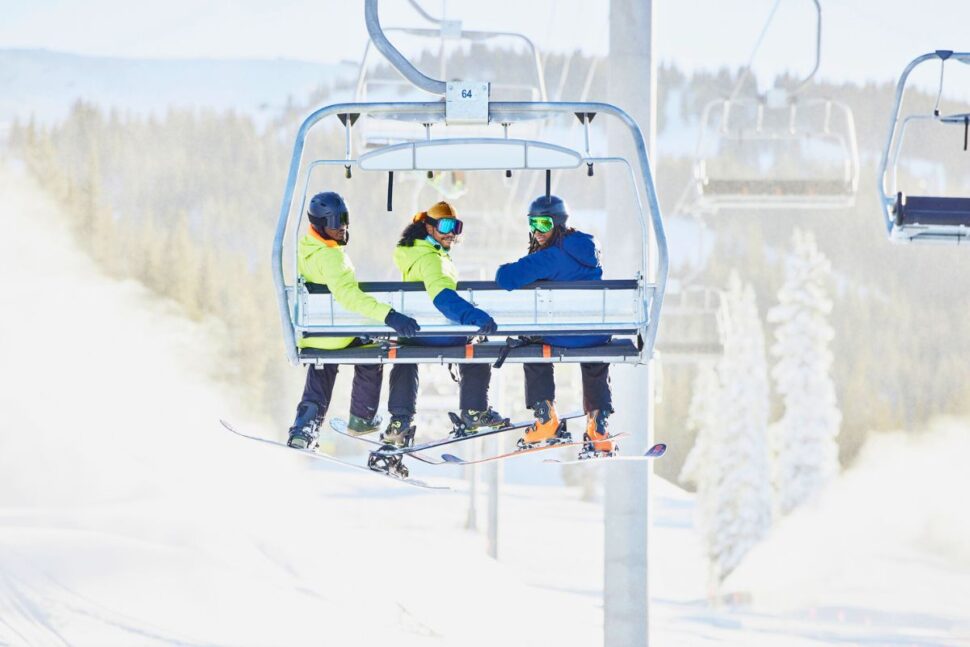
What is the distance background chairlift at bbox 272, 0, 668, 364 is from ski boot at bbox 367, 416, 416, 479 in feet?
2.34

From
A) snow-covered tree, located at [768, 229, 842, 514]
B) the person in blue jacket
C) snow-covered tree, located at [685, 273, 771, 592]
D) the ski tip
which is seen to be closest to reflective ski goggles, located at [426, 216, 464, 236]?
the person in blue jacket

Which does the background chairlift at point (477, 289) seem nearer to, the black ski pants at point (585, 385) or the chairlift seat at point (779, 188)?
the black ski pants at point (585, 385)

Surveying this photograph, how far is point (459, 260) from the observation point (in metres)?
22.0

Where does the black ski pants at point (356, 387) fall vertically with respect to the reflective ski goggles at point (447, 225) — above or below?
below

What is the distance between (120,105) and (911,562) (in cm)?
5167

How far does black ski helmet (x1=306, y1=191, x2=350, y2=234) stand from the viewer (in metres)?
6.84

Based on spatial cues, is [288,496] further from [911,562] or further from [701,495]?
[911,562]

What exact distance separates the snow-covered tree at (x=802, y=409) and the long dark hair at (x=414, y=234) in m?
35.8

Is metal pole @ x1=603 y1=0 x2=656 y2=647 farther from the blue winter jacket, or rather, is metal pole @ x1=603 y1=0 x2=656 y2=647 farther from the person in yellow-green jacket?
the blue winter jacket

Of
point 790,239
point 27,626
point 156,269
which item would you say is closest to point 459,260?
point 27,626

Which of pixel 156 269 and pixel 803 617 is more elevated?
pixel 156 269

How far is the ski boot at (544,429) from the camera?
749 cm

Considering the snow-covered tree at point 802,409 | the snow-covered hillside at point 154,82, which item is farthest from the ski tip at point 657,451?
the snow-covered hillside at point 154,82

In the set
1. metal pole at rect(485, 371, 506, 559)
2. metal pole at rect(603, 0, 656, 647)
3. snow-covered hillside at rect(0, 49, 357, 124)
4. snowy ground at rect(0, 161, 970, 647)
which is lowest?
snowy ground at rect(0, 161, 970, 647)
